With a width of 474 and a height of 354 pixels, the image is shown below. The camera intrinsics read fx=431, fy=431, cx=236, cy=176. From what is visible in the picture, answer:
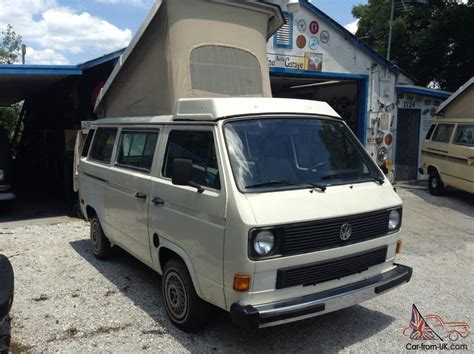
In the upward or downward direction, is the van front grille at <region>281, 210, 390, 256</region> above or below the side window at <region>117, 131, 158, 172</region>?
below

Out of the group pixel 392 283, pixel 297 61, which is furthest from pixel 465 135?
pixel 392 283

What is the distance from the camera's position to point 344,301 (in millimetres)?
3510

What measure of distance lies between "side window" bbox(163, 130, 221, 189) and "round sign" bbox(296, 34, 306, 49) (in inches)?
320

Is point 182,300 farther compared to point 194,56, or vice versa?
point 194,56

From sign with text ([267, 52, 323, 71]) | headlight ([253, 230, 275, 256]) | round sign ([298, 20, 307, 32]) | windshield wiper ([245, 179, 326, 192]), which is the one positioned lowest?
headlight ([253, 230, 275, 256])

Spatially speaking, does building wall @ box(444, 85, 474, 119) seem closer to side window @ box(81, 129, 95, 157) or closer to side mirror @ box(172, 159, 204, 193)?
side window @ box(81, 129, 95, 157)

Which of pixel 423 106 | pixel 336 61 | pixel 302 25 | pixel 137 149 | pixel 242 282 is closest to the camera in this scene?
pixel 242 282

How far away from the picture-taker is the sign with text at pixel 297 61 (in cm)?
1117

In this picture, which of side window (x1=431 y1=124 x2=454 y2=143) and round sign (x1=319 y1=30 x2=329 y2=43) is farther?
round sign (x1=319 y1=30 x2=329 y2=43)

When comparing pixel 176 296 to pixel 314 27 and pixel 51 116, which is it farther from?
pixel 51 116

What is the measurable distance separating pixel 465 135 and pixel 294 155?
8418 millimetres

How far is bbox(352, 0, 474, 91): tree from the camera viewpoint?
18.5 metres

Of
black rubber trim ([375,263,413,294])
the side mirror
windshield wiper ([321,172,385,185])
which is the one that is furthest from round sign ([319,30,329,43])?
the side mirror

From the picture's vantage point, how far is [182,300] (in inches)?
157
